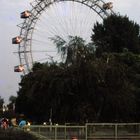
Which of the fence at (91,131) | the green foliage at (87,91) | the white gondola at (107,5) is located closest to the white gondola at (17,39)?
the white gondola at (107,5)

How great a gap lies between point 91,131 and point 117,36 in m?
50.5

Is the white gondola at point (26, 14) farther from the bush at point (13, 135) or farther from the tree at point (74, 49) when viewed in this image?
the bush at point (13, 135)

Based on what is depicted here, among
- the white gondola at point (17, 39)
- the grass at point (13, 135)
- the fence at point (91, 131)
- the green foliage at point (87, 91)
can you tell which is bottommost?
the grass at point (13, 135)

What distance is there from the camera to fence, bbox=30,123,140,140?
130 ft

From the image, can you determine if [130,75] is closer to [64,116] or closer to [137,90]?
[137,90]

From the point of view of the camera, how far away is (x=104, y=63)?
56.3 m

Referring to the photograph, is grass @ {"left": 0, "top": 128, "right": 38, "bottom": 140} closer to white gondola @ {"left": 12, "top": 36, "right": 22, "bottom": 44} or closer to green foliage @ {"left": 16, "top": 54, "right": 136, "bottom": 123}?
green foliage @ {"left": 16, "top": 54, "right": 136, "bottom": 123}

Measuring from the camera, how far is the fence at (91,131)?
130ft

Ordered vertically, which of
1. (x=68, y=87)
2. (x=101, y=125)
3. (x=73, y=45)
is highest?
(x=73, y=45)

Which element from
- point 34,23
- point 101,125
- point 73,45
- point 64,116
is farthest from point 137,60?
point 101,125

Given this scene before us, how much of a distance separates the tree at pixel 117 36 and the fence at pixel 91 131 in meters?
47.3

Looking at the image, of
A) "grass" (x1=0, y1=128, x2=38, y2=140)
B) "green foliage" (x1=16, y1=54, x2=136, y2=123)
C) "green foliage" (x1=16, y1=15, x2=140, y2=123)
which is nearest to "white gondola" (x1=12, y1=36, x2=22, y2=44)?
"green foliage" (x1=16, y1=15, x2=140, y2=123)

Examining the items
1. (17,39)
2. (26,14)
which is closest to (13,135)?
(17,39)

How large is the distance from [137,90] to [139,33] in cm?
3268
